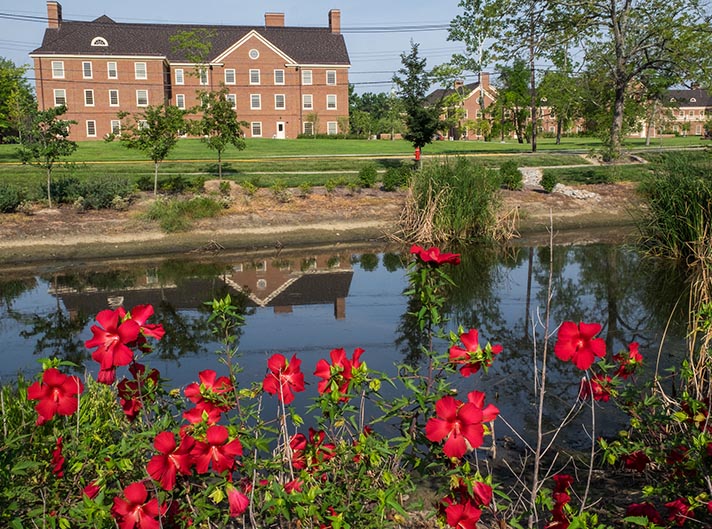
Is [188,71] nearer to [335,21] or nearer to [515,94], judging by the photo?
[335,21]

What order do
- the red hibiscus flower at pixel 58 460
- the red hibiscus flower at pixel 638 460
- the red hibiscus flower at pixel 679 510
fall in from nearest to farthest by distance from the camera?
the red hibiscus flower at pixel 679 510 < the red hibiscus flower at pixel 58 460 < the red hibiscus flower at pixel 638 460

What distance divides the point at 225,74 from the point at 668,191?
49395 millimetres

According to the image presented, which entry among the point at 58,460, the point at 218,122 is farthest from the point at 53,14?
the point at 58,460

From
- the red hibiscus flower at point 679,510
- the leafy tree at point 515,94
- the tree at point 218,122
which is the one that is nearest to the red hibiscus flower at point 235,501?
the red hibiscus flower at point 679,510

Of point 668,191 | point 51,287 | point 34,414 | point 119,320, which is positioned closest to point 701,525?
point 119,320

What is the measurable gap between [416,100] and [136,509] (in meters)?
24.1

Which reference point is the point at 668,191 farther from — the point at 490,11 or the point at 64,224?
the point at 490,11

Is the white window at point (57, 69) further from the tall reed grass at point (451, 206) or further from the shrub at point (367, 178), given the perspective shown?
the tall reed grass at point (451, 206)

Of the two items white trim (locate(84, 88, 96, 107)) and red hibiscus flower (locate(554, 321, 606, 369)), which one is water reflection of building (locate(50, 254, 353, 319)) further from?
white trim (locate(84, 88, 96, 107))

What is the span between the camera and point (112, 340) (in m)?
2.99

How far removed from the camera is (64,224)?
58.2ft

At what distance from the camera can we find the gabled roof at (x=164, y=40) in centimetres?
5541

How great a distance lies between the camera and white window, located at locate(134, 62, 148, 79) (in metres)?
55.9

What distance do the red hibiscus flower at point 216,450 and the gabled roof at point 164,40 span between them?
182 feet
